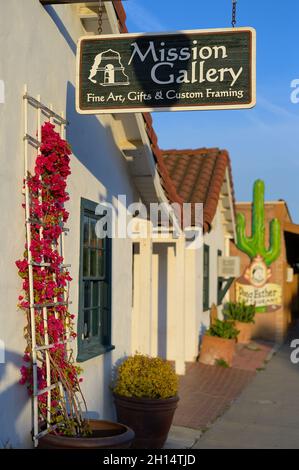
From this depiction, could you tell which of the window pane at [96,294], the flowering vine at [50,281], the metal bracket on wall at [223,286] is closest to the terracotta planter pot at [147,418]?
the window pane at [96,294]

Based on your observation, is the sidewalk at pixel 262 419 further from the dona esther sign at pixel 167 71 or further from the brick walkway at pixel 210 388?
the dona esther sign at pixel 167 71

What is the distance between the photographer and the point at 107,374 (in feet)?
24.6

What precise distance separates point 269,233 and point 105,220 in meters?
10.8

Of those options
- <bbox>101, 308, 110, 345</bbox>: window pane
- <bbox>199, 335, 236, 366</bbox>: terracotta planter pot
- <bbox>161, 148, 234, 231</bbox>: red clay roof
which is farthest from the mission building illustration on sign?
<bbox>199, 335, 236, 366</bbox>: terracotta planter pot

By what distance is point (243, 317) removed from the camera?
1662cm

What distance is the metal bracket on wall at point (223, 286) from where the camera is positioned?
16953 millimetres

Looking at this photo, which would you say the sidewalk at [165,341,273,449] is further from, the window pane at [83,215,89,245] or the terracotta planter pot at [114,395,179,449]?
the window pane at [83,215,89,245]

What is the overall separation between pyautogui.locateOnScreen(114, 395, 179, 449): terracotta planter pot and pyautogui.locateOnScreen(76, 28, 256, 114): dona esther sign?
3.34 m

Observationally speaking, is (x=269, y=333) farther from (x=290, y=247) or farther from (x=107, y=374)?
(x=107, y=374)

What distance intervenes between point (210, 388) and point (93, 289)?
4.54 metres

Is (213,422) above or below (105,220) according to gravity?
below

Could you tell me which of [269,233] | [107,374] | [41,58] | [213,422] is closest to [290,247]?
[269,233]

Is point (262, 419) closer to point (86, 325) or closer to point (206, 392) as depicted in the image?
point (206, 392)
